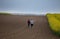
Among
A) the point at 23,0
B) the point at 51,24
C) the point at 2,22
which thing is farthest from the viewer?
the point at 23,0

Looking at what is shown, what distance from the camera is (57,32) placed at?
1314 mm

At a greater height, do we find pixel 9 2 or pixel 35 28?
pixel 9 2

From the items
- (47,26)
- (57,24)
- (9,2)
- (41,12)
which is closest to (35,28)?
(47,26)

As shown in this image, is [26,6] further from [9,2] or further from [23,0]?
[9,2]

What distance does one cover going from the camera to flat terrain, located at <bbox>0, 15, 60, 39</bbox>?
4.23 ft

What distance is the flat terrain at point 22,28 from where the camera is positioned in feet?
4.23

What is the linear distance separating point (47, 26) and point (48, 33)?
0.54 feet

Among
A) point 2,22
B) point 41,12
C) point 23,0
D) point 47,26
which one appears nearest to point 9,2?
point 23,0

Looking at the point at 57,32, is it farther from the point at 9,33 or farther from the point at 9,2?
the point at 9,2

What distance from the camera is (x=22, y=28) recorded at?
1.43 metres

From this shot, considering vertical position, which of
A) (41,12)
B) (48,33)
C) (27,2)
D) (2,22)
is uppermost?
(27,2)

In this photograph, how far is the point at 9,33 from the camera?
133 centimetres

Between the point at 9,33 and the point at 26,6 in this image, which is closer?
the point at 9,33

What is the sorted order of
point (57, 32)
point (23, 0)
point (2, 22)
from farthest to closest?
point (23, 0), point (2, 22), point (57, 32)
